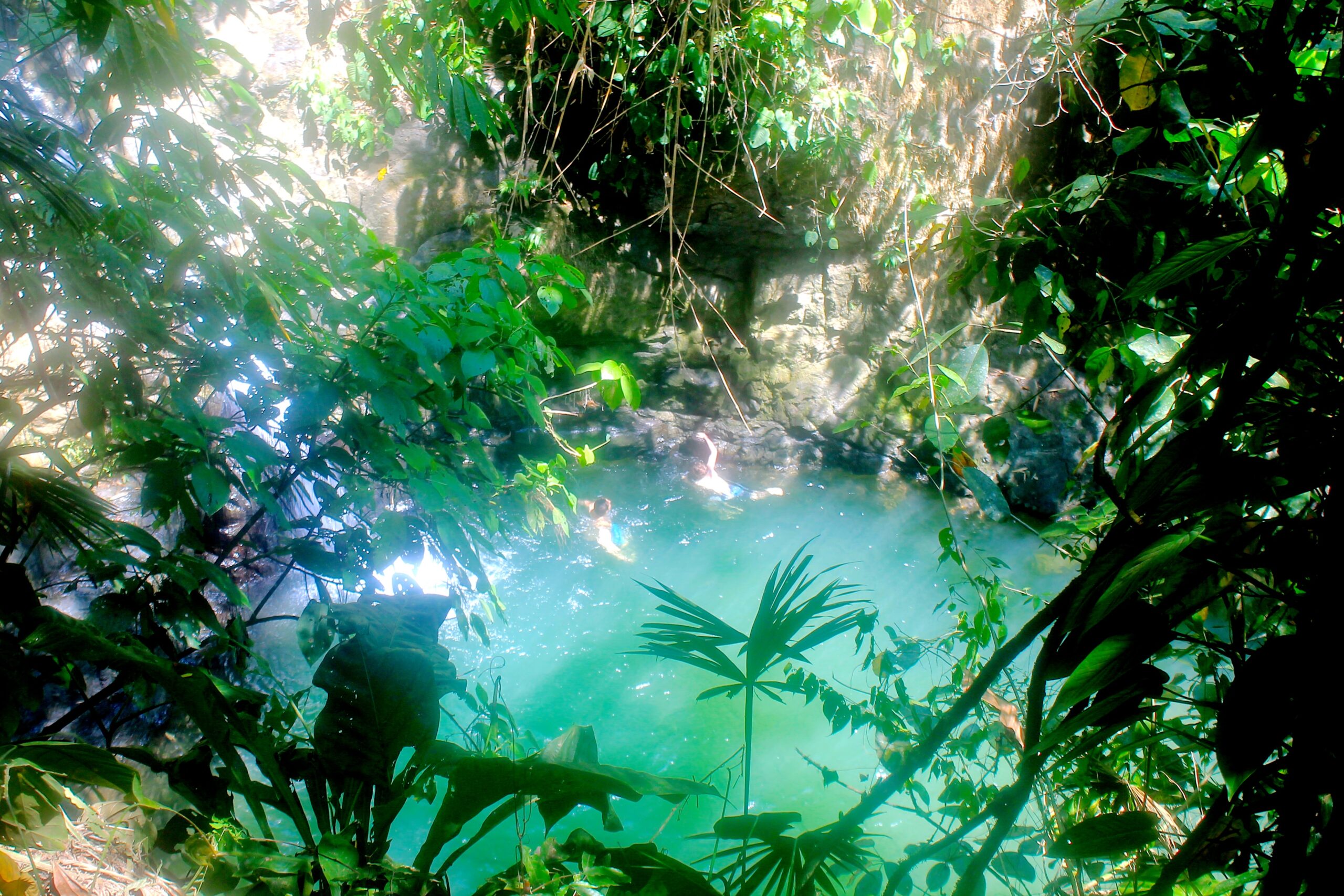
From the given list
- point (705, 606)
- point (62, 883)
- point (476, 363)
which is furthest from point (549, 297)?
point (705, 606)

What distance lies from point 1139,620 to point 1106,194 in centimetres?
92

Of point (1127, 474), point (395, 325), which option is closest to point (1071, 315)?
point (1127, 474)

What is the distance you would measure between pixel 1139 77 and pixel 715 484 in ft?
18.6

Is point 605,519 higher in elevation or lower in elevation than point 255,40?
lower

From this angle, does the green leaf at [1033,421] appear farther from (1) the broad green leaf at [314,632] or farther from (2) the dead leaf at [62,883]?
(2) the dead leaf at [62,883]

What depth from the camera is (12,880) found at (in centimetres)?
92

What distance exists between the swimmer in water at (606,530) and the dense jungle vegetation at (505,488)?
3.64 m

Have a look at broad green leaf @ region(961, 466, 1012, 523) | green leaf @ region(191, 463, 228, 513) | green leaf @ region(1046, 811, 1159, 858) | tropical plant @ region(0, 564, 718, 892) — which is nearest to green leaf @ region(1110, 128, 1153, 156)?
broad green leaf @ region(961, 466, 1012, 523)

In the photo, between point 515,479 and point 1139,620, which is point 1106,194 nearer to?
point 1139,620

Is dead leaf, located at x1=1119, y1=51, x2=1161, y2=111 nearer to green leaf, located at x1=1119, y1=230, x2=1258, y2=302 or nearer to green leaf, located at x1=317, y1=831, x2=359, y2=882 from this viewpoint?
green leaf, located at x1=1119, y1=230, x2=1258, y2=302

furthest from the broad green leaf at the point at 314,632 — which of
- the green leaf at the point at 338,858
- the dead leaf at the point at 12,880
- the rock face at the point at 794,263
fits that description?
the rock face at the point at 794,263

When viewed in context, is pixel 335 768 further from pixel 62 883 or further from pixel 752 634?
pixel 752 634

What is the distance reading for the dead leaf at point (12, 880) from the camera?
2.98ft

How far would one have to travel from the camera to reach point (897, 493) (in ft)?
21.7
